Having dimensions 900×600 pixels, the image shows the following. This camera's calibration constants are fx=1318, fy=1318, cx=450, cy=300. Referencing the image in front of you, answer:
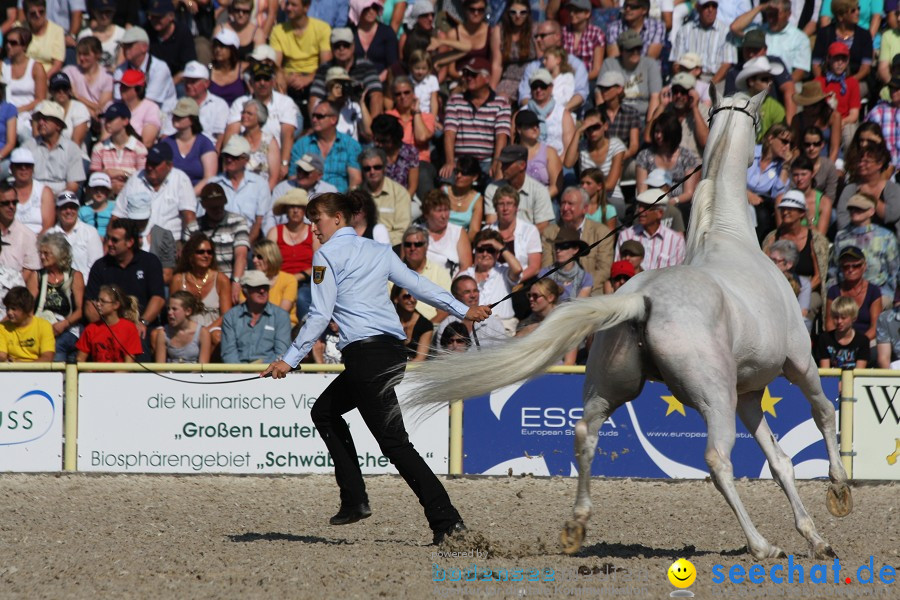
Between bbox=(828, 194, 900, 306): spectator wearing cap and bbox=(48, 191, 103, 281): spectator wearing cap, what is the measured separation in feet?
21.0

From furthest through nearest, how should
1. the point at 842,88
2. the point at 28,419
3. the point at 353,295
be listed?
1. the point at 842,88
2. the point at 28,419
3. the point at 353,295

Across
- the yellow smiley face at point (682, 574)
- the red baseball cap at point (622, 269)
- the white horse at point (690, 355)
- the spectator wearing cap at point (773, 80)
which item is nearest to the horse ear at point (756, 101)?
the white horse at point (690, 355)

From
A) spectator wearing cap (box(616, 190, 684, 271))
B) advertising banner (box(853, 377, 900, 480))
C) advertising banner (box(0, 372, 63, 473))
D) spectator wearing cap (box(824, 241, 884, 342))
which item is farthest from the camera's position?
spectator wearing cap (box(616, 190, 684, 271))

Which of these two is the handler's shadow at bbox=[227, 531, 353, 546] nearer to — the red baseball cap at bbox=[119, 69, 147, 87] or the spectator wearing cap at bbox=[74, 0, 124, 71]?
the red baseball cap at bbox=[119, 69, 147, 87]

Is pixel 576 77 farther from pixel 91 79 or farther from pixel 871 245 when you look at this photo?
pixel 91 79

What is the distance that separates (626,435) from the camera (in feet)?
33.2

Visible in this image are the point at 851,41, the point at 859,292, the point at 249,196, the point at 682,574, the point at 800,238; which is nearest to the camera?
the point at 682,574

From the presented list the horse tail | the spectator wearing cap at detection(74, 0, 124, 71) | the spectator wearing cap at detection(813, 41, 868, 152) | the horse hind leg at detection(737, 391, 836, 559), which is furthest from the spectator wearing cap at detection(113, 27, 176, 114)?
the horse hind leg at detection(737, 391, 836, 559)

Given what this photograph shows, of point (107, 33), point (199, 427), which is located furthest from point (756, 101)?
point (107, 33)

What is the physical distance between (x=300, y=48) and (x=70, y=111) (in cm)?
238

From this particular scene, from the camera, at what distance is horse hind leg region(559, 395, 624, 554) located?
6.32 meters

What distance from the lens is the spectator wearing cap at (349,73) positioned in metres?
12.9

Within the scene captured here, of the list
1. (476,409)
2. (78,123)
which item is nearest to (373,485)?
(476,409)

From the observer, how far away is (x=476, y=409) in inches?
402
